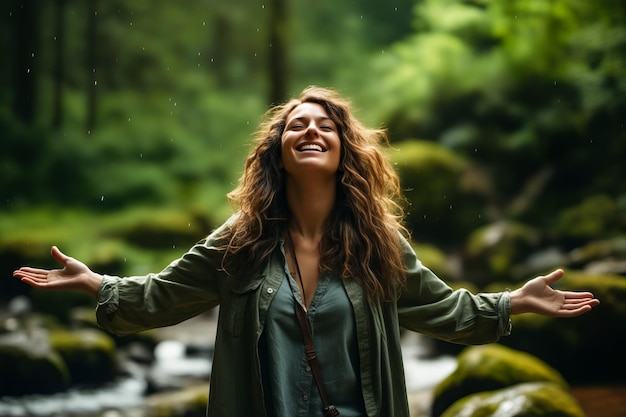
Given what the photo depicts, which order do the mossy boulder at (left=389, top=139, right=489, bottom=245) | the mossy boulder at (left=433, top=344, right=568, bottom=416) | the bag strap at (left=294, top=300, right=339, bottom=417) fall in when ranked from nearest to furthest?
the bag strap at (left=294, top=300, right=339, bottom=417)
the mossy boulder at (left=433, top=344, right=568, bottom=416)
the mossy boulder at (left=389, top=139, right=489, bottom=245)

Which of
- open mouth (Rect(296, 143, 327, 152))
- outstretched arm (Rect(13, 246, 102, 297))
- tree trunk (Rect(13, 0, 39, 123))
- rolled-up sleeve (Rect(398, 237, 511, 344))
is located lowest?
rolled-up sleeve (Rect(398, 237, 511, 344))

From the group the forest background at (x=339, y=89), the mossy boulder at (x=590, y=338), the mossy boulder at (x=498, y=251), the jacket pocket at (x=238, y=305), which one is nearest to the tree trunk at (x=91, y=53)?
the forest background at (x=339, y=89)

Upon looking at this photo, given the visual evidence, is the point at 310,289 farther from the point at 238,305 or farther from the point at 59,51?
the point at 59,51

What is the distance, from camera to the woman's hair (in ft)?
9.95

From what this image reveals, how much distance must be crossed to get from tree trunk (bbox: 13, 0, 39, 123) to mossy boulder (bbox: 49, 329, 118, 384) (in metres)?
9.56

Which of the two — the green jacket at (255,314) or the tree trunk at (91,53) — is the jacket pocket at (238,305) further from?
the tree trunk at (91,53)

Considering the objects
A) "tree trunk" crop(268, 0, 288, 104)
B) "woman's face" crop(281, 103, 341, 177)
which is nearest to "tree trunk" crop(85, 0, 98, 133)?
"tree trunk" crop(268, 0, 288, 104)

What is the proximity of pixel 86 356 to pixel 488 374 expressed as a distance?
4.96 meters

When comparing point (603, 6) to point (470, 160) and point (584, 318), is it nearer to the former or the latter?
point (470, 160)

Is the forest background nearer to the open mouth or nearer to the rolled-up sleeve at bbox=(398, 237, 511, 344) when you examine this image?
the rolled-up sleeve at bbox=(398, 237, 511, 344)

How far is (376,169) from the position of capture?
10.8 feet

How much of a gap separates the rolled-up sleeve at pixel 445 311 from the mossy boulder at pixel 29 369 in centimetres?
693

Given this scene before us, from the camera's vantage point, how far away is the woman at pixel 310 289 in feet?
9.48

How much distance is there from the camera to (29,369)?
902cm
